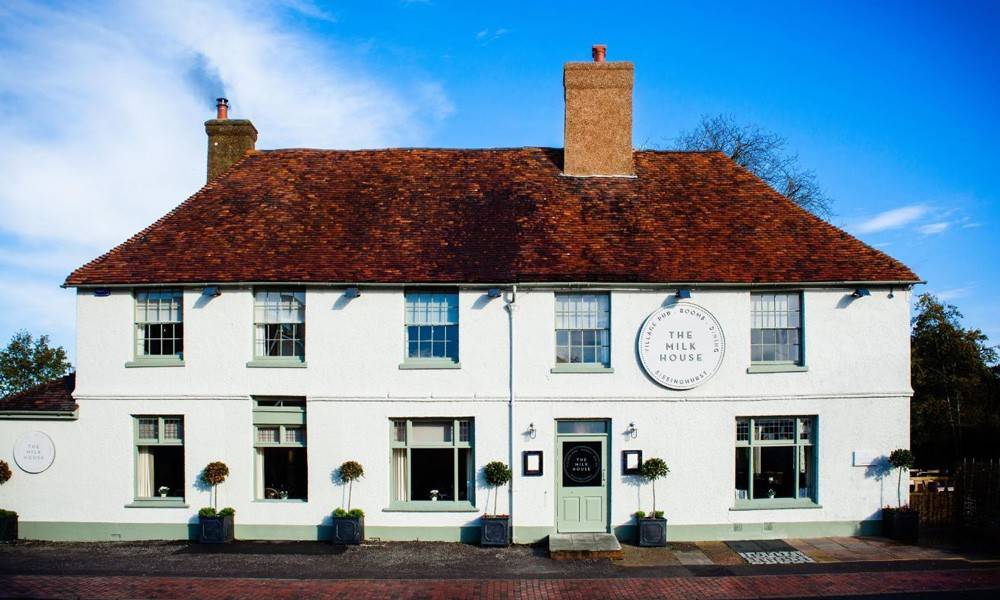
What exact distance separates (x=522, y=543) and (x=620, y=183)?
9759 millimetres

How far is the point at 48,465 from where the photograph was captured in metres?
15.4

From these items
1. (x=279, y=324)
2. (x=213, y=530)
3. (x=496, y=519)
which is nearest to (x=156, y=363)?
(x=279, y=324)

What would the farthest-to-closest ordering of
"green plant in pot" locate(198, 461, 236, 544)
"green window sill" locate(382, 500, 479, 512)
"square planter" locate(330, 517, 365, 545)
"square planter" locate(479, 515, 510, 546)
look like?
"green window sill" locate(382, 500, 479, 512), "green plant in pot" locate(198, 461, 236, 544), "square planter" locate(330, 517, 365, 545), "square planter" locate(479, 515, 510, 546)

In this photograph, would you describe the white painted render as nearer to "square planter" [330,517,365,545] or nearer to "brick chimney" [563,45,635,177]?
"square planter" [330,517,365,545]

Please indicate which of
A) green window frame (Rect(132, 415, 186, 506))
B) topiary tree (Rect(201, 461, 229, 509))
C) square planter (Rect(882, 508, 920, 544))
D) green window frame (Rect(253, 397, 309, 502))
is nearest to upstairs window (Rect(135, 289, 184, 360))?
green window frame (Rect(132, 415, 186, 506))

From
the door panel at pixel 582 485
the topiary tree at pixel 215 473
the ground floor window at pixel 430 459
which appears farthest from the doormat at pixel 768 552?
the topiary tree at pixel 215 473

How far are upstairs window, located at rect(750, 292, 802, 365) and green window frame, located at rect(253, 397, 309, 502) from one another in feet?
35.3

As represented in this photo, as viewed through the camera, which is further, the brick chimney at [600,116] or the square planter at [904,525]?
the brick chimney at [600,116]

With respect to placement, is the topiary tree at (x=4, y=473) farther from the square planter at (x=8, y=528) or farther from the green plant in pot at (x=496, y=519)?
the green plant in pot at (x=496, y=519)

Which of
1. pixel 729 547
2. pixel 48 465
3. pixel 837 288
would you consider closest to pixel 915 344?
pixel 837 288

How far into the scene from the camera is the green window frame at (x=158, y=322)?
620 inches

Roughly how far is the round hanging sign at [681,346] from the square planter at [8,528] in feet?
48.8

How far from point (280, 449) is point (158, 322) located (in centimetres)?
419

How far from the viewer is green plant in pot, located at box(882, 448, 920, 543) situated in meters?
14.9
